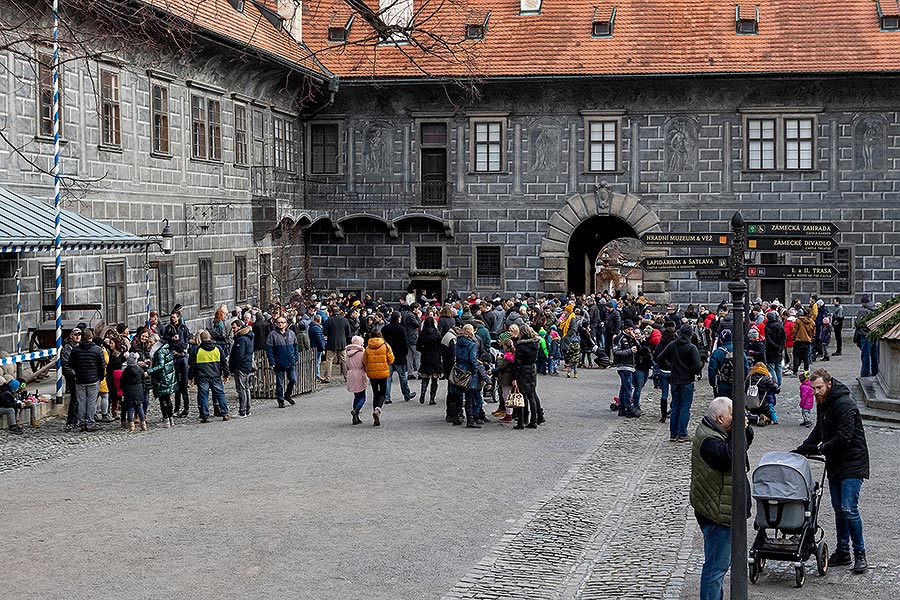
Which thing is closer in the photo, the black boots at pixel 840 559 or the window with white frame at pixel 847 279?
the black boots at pixel 840 559

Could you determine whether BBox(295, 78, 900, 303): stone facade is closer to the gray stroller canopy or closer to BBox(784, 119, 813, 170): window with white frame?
BBox(784, 119, 813, 170): window with white frame

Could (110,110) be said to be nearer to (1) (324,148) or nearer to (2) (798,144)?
(1) (324,148)

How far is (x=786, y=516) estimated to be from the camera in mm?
10797

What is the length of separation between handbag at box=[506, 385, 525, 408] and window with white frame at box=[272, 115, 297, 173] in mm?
19679

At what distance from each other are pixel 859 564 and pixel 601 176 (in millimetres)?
28495

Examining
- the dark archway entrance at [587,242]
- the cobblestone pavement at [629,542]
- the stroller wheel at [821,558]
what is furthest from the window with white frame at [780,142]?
the stroller wheel at [821,558]

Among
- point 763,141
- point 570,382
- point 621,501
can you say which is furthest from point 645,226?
point 621,501

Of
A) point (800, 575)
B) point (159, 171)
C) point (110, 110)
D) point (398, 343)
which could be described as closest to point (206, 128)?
point (159, 171)

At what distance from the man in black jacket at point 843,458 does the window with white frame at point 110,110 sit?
1894cm

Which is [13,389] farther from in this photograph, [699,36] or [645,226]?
[699,36]

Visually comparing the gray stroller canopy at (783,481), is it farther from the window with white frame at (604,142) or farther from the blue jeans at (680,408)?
the window with white frame at (604,142)

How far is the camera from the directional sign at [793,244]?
9.68 meters

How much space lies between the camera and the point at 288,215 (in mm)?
37469

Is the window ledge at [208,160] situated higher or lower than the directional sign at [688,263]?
higher
